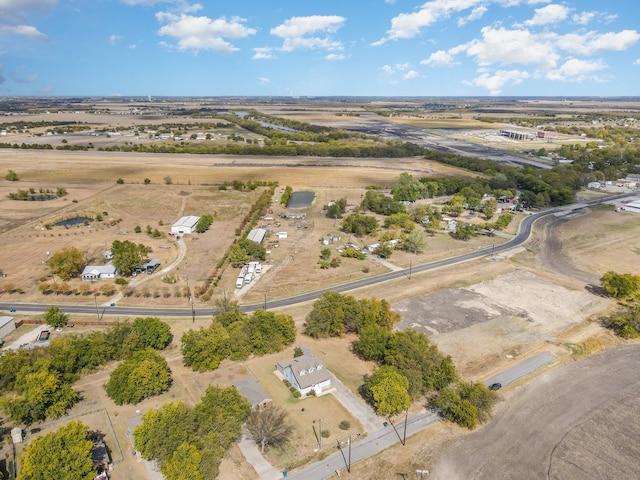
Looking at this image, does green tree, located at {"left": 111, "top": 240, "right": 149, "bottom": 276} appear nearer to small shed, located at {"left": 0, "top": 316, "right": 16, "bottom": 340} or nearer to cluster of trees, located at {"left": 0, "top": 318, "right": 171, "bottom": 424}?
small shed, located at {"left": 0, "top": 316, "right": 16, "bottom": 340}

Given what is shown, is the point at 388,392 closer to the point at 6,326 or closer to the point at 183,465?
the point at 183,465

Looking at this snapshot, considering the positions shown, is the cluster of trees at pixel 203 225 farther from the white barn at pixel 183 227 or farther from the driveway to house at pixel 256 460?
the driveway to house at pixel 256 460

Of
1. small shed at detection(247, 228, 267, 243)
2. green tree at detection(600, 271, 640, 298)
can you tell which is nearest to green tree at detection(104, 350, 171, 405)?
small shed at detection(247, 228, 267, 243)

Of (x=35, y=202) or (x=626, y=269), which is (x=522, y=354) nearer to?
(x=626, y=269)

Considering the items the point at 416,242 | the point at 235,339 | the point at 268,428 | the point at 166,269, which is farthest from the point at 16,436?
the point at 416,242

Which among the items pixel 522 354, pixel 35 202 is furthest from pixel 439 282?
pixel 35 202

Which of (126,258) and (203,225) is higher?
(126,258)
